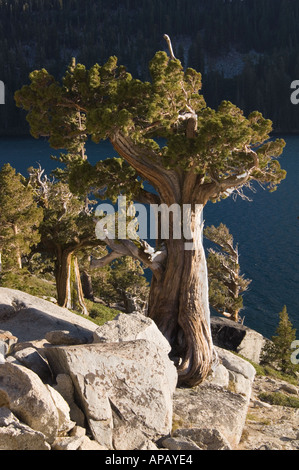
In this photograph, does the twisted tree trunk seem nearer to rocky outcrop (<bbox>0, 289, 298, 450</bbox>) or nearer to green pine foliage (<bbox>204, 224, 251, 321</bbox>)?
green pine foliage (<bbox>204, 224, 251, 321</bbox>)

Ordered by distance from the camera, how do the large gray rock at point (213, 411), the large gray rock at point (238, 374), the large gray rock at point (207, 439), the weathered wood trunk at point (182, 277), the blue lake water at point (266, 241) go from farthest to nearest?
the blue lake water at point (266, 241) → the large gray rock at point (238, 374) → the weathered wood trunk at point (182, 277) → the large gray rock at point (213, 411) → the large gray rock at point (207, 439)

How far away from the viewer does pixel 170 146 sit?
15359mm

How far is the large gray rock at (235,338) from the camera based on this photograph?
2883 cm

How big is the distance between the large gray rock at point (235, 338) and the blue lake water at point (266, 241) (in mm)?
9808

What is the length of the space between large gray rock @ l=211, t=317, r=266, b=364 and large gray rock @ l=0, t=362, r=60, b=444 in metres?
19.6

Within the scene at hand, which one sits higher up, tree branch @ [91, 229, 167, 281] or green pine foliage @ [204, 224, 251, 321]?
tree branch @ [91, 229, 167, 281]

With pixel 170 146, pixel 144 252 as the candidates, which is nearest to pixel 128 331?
pixel 144 252

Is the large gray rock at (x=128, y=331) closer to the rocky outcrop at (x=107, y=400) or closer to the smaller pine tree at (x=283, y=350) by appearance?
the rocky outcrop at (x=107, y=400)

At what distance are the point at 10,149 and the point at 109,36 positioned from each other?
349 feet

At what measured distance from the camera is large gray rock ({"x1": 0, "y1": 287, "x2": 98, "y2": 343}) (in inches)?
614

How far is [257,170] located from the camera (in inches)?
685

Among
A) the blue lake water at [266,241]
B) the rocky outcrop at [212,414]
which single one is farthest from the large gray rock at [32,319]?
the blue lake water at [266,241]

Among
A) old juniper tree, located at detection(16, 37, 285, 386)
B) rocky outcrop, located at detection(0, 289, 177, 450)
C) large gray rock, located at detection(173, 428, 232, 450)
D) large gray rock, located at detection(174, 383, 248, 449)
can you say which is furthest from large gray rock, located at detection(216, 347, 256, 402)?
large gray rock, located at detection(173, 428, 232, 450)

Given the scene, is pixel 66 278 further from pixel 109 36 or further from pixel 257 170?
pixel 109 36
